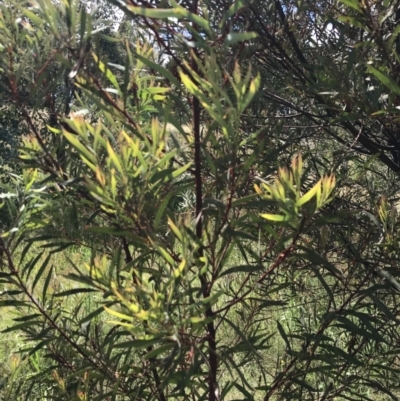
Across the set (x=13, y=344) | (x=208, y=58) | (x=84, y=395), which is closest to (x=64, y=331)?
(x=84, y=395)

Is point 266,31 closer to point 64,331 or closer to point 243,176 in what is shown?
point 243,176

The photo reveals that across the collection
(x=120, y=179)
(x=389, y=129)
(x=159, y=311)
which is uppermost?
(x=389, y=129)

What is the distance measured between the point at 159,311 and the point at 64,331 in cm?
47

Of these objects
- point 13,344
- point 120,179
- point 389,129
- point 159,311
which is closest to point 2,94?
point 120,179

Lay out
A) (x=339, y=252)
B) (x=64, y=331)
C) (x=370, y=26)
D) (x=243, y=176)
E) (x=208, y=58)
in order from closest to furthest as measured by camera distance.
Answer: (x=208, y=58) < (x=243, y=176) < (x=370, y=26) < (x=64, y=331) < (x=339, y=252)

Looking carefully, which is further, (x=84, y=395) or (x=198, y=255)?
(x=84, y=395)

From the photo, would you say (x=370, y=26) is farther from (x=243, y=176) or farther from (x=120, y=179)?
(x=120, y=179)

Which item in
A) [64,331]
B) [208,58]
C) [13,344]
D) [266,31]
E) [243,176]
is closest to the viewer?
[208,58]

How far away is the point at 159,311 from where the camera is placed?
575 mm

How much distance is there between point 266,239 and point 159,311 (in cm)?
45

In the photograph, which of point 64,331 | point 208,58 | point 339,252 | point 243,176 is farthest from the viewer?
point 339,252

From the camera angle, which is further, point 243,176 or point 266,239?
point 266,239

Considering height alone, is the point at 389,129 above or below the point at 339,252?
above

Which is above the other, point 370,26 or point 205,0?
point 205,0
